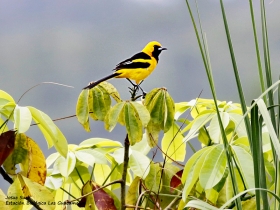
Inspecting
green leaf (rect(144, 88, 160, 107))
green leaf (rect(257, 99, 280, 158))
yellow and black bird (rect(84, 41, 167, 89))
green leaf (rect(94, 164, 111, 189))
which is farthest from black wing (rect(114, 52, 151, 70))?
green leaf (rect(257, 99, 280, 158))

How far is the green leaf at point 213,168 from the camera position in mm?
565

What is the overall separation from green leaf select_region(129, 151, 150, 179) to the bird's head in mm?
241

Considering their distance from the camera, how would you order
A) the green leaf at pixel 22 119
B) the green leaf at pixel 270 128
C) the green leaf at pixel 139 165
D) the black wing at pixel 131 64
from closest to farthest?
the green leaf at pixel 270 128 → the green leaf at pixel 22 119 → the green leaf at pixel 139 165 → the black wing at pixel 131 64

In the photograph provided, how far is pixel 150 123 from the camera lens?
683 mm

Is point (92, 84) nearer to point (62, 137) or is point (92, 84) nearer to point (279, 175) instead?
point (62, 137)

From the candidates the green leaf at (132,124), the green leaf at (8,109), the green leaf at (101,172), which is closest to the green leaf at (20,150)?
the green leaf at (8,109)

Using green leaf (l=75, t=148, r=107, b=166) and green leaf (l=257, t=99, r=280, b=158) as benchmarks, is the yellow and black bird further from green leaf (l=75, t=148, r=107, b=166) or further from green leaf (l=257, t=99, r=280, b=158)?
green leaf (l=257, t=99, r=280, b=158)

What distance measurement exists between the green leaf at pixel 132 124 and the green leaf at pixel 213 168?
4.2 inches

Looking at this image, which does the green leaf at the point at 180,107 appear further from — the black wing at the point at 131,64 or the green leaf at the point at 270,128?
the green leaf at the point at 270,128

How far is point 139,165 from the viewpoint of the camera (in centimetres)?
69

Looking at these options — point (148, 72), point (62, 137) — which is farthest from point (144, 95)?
point (62, 137)

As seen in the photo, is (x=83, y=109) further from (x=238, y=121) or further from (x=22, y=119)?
(x=238, y=121)

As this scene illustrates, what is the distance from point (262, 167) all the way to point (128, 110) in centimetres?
21

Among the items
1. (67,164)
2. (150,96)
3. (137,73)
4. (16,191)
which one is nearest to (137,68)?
(137,73)
